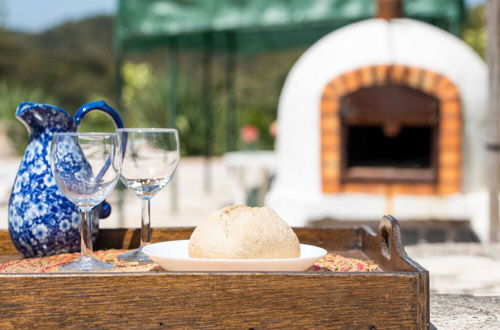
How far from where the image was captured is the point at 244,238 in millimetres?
1319

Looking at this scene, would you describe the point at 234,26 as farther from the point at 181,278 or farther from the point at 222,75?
the point at 222,75

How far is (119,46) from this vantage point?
562 cm

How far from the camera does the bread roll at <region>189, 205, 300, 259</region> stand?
1.31 m

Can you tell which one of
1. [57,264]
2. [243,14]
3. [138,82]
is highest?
[138,82]

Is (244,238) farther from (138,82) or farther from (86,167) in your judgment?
(138,82)

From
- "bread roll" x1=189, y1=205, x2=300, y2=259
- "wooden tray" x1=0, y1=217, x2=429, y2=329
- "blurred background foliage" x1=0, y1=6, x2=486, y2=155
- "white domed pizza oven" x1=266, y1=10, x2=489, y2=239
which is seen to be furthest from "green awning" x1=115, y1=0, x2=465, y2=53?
"wooden tray" x1=0, y1=217, x2=429, y2=329

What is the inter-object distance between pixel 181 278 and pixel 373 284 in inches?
11.8

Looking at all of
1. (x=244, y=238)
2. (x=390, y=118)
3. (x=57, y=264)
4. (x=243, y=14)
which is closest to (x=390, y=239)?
(x=244, y=238)

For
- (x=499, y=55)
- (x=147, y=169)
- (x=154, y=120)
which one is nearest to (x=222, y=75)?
(x=154, y=120)

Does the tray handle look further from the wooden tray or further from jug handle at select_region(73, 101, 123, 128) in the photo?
jug handle at select_region(73, 101, 123, 128)

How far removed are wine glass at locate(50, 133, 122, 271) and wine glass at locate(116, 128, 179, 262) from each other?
3.8 inches

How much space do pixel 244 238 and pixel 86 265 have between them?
35 cm

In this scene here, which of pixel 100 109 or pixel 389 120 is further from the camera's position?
pixel 389 120

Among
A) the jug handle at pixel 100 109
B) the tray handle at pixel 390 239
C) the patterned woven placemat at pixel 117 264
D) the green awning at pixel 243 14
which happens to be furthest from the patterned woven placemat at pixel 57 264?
the green awning at pixel 243 14
